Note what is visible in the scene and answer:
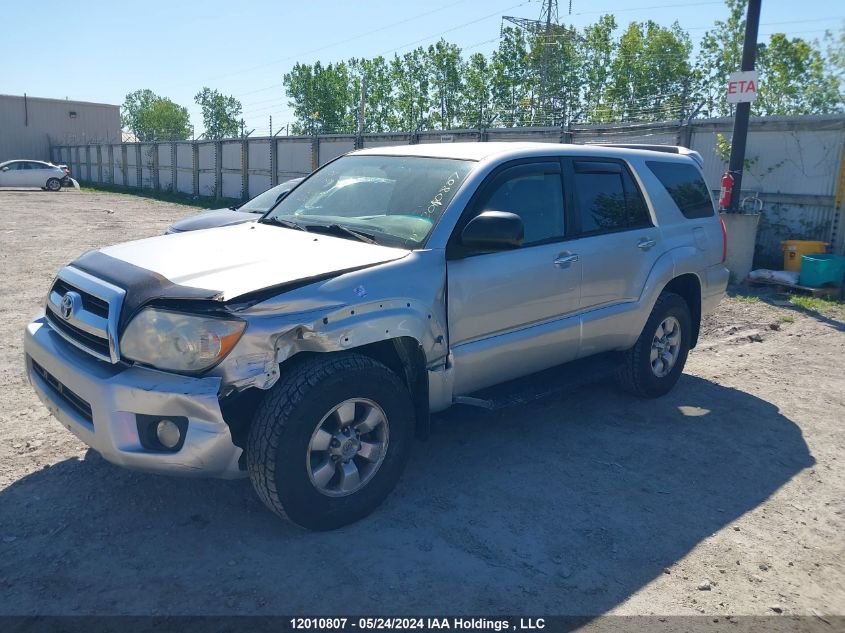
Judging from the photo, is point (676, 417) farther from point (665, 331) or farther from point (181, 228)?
point (181, 228)

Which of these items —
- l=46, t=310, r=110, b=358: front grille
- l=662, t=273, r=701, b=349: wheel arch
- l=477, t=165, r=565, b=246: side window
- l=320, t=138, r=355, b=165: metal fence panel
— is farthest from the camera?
l=320, t=138, r=355, b=165: metal fence panel

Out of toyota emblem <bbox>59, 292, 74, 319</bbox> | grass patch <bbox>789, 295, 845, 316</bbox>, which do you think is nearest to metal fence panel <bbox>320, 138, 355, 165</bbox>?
grass patch <bbox>789, 295, 845, 316</bbox>

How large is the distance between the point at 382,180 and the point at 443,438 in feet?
5.71

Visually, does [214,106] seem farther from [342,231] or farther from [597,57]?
[342,231]

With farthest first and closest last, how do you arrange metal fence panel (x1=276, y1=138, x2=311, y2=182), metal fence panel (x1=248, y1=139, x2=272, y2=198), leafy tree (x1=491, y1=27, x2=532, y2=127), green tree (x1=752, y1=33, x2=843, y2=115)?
1. leafy tree (x1=491, y1=27, x2=532, y2=127)
2. green tree (x1=752, y1=33, x2=843, y2=115)
3. metal fence panel (x1=248, y1=139, x2=272, y2=198)
4. metal fence panel (x1=276, y1=138, x2=311, y2=182)

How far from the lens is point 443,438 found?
475 cm

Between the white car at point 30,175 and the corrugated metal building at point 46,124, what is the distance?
16.1 meters

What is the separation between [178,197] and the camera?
32.2m

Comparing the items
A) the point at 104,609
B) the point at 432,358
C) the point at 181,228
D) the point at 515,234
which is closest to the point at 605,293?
the point at 515,234

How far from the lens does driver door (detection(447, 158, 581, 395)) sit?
3959 mm

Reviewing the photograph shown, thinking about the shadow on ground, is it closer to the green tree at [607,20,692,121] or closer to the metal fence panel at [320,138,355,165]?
the metal fence panel at [320,138,355,165]

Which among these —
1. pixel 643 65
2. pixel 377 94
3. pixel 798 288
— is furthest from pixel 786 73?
pixel 798 288

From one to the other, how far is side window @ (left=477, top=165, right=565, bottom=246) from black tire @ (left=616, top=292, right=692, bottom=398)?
1.29 m

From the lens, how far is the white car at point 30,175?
34.4m
